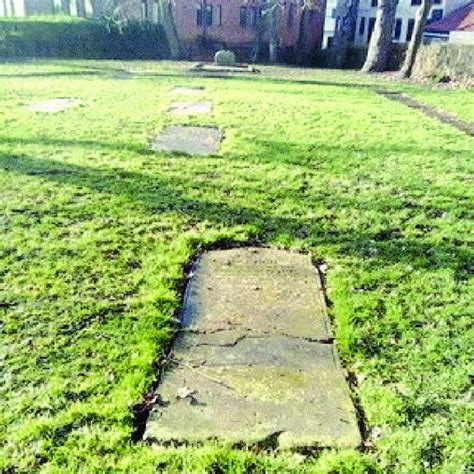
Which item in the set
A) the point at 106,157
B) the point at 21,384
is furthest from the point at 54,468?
the point at 106,157

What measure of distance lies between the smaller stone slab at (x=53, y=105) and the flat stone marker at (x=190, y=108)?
1747 mm

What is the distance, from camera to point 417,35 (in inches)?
691

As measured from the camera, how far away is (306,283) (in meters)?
3.31

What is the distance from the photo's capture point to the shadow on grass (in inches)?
147

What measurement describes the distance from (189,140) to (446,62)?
13.2 metres

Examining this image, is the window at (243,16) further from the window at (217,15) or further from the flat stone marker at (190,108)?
the flat stone marker at (190,108)

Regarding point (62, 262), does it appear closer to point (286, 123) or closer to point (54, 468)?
point (54, 468)

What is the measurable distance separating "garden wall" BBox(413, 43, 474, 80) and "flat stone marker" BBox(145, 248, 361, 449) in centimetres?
1512

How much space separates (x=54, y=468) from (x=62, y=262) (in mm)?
1727

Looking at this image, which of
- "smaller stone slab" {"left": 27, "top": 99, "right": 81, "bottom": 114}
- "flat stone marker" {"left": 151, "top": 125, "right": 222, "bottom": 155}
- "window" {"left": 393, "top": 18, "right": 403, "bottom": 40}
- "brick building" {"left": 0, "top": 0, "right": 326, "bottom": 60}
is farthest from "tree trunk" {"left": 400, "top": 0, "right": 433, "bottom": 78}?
"window" {"left": 393, "top": 18, "right": 403, "bottom": 40}

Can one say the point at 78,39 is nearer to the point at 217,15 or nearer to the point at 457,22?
the point at 217,15

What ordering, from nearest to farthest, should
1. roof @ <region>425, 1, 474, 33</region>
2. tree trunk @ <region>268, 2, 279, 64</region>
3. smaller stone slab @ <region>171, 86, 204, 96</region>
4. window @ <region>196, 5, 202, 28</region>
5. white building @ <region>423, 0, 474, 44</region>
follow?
smaller stone slab @ <region>171, 86, 204, 96</region> < tree trunk @ <region>268, 2, 279, 64</region> < window @ <region>196, 5, 202, 28</region> < white building @ <region>423, 0, 474, 44</region> < roof @ <region>425, 1, 474, 33</region>

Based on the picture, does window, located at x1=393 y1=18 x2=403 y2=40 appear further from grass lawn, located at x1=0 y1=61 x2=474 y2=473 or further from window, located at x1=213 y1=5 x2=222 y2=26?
grass lawn, located at x1=0 y1=61 x2=474 y2=473

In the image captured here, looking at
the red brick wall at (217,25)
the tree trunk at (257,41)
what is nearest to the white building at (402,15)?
the tree trunk at (257,41)
